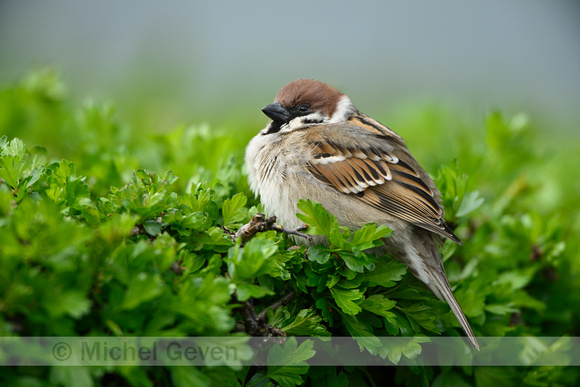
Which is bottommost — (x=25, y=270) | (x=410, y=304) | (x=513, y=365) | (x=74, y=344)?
(x=513, y=365)

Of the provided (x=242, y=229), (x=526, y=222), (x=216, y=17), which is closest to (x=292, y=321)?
(x=242, y=229)

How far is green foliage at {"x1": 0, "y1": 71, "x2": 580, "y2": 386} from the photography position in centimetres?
114

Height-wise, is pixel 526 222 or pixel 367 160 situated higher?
pixel 367 160

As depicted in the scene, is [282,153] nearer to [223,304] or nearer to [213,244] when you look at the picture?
[213,244]

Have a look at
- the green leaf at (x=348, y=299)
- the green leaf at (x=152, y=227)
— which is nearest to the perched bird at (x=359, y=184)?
the green leaf at (x=348, y=299)

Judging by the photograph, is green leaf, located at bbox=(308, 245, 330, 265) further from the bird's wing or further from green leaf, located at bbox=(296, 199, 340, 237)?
the bird's wing

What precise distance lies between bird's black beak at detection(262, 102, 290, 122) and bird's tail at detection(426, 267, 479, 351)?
1072mm

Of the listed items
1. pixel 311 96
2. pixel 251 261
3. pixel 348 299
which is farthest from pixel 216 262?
pixel 311 96

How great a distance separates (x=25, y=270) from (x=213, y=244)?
571 millimetres

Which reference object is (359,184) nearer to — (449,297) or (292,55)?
(449,297)

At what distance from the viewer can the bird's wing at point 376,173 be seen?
212cm

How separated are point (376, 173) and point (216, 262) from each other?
1042 millimetres

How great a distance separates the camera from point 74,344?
3.72ft

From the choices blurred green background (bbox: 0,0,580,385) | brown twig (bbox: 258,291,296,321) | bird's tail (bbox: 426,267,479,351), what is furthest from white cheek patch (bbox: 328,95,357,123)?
brown twig (bbox: 258,291,296,321)
